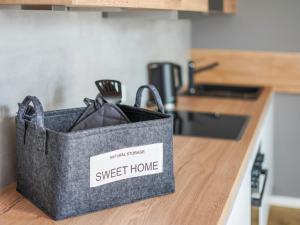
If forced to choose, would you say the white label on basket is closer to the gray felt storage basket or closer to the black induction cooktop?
the gray felt storage basket

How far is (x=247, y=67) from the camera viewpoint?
10.2 ft

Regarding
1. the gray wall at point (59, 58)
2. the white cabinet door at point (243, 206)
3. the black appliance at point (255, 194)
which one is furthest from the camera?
the black appliance at point (255, 194)

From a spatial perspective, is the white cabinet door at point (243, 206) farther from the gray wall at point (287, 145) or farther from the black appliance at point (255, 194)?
the gray wall at point (287, 145)

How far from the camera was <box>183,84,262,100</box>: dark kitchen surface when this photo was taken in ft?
9.43

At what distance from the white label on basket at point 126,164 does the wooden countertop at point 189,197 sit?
95 millimetres

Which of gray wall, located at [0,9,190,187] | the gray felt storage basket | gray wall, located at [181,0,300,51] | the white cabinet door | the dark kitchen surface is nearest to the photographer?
the gray felt storage basket

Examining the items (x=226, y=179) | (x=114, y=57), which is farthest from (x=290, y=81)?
(x=226, y=179)

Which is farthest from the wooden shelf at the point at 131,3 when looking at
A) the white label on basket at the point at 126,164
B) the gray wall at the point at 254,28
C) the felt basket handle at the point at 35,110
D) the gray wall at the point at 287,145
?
the gray wall at the point at 287,145

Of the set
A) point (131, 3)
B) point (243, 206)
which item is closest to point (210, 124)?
point (243, 206)

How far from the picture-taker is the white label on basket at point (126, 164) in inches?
47.0

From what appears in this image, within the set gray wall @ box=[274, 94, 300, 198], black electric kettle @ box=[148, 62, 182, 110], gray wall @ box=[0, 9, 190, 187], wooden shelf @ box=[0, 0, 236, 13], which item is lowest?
gray wall @ box=[274, 94, 300, 198]

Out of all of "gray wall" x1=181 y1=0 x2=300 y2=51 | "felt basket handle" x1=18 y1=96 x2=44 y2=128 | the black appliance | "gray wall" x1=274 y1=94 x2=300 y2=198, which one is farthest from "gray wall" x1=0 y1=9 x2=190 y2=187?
"gray wall" x1=274 y1=94 x2=300 y2=198

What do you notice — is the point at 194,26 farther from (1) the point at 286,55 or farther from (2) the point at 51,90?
(2) the point at 51,90

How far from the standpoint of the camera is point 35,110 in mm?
1233
